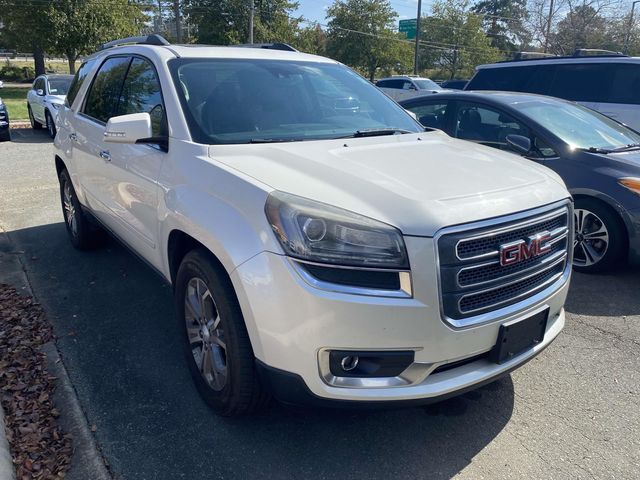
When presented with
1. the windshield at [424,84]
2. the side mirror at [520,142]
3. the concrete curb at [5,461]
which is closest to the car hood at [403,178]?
the concrete curb at [5,461]

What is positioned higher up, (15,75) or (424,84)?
(15,75)

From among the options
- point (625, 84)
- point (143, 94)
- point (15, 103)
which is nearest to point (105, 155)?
point (143, 94)

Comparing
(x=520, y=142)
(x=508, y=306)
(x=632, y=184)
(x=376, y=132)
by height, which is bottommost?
(x=508, y=306)

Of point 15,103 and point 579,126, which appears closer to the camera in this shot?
point 579,126

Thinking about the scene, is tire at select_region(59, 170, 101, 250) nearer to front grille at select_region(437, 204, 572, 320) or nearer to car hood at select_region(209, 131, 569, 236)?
car hood at select_region(209, 131, 569, 236)

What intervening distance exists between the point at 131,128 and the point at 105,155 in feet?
3.44

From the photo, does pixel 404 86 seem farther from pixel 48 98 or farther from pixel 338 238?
pixel 338 238

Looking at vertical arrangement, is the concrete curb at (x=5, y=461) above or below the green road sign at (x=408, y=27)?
below

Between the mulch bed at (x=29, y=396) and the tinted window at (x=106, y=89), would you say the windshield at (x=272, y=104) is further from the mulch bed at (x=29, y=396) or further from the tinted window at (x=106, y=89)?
the mulch bed at (x=29, y=396)

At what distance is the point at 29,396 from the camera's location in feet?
9.77

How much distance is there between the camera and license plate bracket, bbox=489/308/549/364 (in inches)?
93.4

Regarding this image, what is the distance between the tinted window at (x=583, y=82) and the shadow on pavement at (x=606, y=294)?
411 cm

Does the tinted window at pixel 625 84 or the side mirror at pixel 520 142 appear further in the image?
the tinted window at pixel 625 84

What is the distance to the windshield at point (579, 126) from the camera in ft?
16.7
